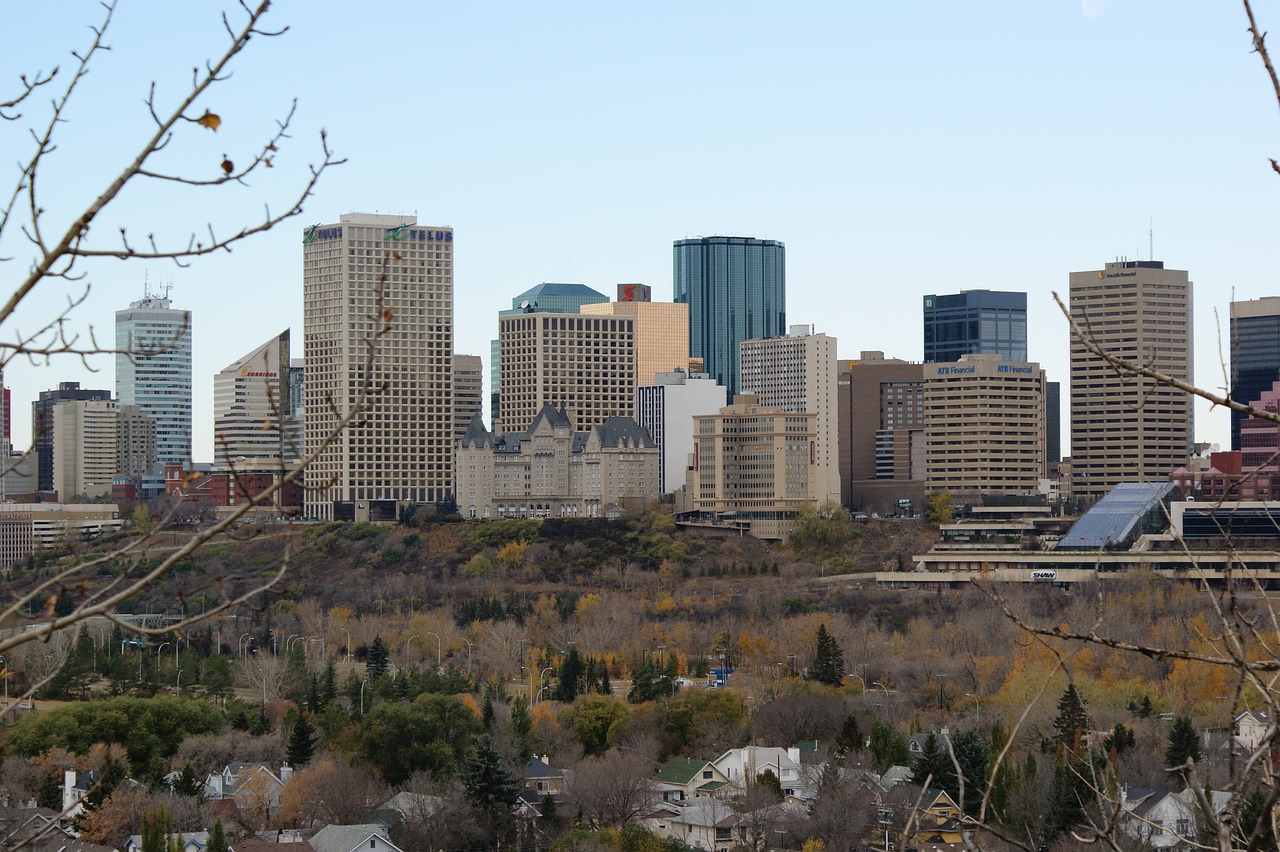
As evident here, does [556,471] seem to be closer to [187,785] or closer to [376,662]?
[376,662]

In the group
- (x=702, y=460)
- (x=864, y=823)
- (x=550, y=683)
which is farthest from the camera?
(x=702, y=460)

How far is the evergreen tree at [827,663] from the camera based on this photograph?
92250 mm

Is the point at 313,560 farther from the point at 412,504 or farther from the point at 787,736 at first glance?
the point at 787,736

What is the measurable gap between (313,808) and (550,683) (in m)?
33.9

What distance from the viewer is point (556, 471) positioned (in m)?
176

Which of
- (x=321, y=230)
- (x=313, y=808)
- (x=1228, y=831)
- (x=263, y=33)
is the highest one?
(x=321, y=230)

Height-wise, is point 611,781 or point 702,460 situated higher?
point 702,460

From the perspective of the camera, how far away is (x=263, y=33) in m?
8.85

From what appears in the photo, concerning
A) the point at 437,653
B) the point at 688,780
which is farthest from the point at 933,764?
the point at 437,653

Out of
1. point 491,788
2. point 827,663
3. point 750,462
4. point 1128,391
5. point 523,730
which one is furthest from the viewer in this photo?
point 1128,391

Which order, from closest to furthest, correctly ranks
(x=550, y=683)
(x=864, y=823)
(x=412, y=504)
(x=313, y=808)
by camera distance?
(x=864, y=823), (x=313, y=808), (x=550, y=683), (x=412, y=504)

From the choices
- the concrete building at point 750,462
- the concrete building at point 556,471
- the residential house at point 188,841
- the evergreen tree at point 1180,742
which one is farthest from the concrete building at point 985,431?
the residential house at point 188,841

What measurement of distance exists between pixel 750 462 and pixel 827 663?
77.4 metres

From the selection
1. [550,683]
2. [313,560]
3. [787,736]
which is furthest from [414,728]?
[313,560]
